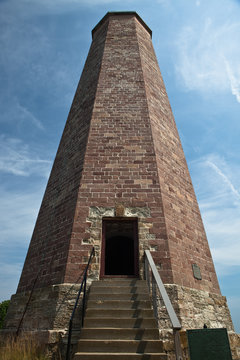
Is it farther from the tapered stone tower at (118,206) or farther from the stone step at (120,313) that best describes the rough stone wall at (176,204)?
the stone step at (120,313)

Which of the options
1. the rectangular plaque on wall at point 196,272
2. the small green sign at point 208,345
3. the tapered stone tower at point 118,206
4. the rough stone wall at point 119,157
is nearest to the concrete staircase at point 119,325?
the small green sign at point 208,345

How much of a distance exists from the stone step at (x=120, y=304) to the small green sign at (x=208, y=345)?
37.7 inches

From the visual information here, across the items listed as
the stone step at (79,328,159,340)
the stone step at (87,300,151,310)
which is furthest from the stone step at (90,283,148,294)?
the stone step at (79,328,159,340)

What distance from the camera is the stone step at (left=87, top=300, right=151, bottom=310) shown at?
4.77 metres

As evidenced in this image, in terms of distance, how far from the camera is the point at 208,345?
13.2 ft

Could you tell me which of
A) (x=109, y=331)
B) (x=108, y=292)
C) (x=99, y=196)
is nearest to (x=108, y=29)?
(x=99, y=196)

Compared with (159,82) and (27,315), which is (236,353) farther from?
(159,82)

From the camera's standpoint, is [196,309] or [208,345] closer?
[208,345]

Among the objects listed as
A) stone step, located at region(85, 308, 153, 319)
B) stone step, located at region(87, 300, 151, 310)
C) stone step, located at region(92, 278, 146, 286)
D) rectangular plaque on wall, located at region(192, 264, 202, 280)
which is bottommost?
stone step, located at region(85, 308, 153, 319)

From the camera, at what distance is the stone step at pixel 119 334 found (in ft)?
13.7

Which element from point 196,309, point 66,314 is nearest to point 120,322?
point 66,314

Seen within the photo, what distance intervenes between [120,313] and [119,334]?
44 centimetres

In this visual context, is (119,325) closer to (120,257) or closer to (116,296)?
(116,296)

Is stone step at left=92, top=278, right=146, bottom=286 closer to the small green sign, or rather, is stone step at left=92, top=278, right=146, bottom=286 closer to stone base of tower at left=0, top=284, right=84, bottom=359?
stone base of tower at left=0, top=284, right=84, bottom=359
